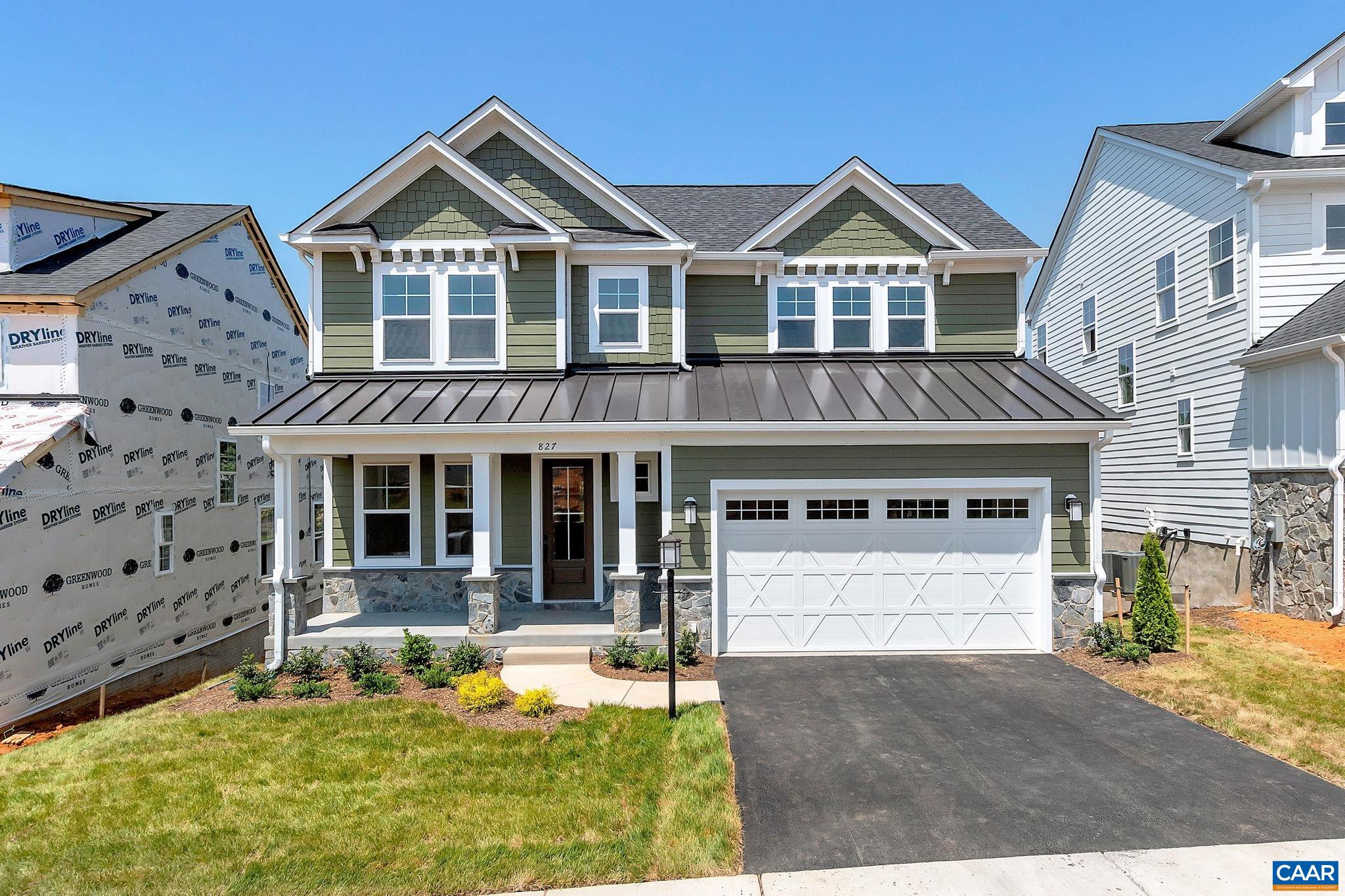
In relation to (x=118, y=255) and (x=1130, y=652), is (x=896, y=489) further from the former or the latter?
(x=118, y=255)

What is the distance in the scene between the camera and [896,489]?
10.0 meters

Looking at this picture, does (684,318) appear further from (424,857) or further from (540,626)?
(424,857)

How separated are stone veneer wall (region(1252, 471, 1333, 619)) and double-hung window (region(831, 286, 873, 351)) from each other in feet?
24.8

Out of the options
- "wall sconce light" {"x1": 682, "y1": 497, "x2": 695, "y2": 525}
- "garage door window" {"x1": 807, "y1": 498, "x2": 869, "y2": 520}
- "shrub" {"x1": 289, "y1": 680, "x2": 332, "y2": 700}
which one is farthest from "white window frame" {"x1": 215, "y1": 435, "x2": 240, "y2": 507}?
"garage door window" {"x1": 807, "y1": 498, "x2": 869, "y2": 520}

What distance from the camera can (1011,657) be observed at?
984 centimetres

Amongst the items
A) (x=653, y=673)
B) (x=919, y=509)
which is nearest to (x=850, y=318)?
(x=919, y=509)

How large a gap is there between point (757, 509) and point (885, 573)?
2106 millimetres

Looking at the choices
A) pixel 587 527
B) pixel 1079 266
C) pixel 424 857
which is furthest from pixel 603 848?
pixel 1079 266

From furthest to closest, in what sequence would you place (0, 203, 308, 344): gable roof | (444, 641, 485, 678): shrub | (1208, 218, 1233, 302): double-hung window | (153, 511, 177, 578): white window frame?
(1208, 218, 1233, 302): double-hung window, (153, 511, 177, 578): white window frame, (0, 203, 308, 344): gable roof, (444, 641, 485, 678): shrub

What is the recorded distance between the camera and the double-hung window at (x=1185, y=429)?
1447 cm

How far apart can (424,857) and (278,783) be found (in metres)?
2.17

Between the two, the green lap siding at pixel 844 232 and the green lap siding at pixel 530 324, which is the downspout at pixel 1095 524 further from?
the green lap siding at pixel 530 324

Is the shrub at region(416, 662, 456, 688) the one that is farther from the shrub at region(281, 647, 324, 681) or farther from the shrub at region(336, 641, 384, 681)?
the shrub at region(281, 647, 324, 681)

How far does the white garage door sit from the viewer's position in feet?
33.1
